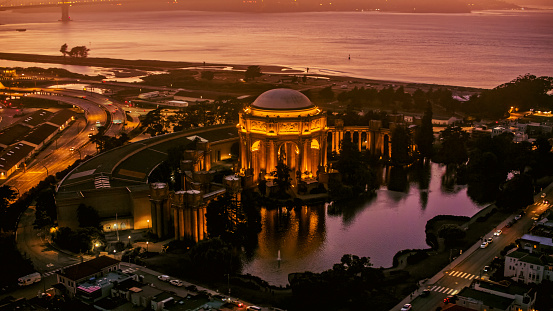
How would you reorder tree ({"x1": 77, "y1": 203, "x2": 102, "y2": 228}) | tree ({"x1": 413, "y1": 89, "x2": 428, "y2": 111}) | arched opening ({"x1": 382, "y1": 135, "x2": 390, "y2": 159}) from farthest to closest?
tree ({"x1": 413, "y1": 89, "x2": 428, "y2": 111})
arched opening ({"x1": 382, "y1": 135, "x2": 390, "y2": 159})
tree ({"x1": 77, "y1": 203, "x2": 102, "y2": 228})

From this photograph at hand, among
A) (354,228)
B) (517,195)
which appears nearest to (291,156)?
(354,228)

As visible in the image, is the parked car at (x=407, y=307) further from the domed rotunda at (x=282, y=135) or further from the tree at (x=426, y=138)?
the tree at (x=426, y=138)

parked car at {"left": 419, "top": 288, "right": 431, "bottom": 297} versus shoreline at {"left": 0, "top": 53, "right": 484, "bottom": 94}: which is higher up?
shoreline at {"left": 0, "top": 53, "right": 484, "bottom": 94}

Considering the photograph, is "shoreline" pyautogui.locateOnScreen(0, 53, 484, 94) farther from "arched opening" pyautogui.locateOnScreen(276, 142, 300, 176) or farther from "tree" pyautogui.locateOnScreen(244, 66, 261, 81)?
"arched opening" pyautogui.locateOnScreen(276, 142, 300, 176)

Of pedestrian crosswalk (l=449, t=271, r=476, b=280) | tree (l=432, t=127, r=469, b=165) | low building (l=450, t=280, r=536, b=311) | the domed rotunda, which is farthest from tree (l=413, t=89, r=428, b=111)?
low building (l=450, t=280, r=536, b=311)

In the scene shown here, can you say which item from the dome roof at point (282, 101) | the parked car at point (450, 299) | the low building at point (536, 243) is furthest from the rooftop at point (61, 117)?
the parked car at point (450, 299)

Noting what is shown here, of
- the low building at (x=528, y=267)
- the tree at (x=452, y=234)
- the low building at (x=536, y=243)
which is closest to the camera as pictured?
the low building at (x=528, y=267)

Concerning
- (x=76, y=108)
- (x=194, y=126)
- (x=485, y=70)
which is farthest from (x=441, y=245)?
(x=485, y=70)

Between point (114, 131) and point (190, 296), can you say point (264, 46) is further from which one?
point (190, 296)
